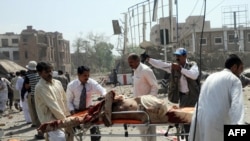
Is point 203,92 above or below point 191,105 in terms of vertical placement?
above

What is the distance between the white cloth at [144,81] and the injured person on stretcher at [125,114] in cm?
109

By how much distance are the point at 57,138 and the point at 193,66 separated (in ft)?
7.53

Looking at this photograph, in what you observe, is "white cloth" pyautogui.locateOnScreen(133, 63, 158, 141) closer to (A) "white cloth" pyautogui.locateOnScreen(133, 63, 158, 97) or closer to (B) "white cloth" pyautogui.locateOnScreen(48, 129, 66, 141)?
(A) "white cloth" pyautogui.locateOnScreen(133, 63, 158, 97)

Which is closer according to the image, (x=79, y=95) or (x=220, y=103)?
(x=220, y=103)

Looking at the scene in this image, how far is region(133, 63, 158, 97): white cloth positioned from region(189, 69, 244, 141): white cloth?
8.70 feet

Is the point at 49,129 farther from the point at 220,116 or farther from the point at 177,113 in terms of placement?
the point at 220,116

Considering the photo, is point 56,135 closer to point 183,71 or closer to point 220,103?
point 183,71

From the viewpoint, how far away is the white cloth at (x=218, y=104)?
13.0 ft

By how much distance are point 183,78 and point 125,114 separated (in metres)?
1.39

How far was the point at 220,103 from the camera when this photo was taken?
13.3 feet

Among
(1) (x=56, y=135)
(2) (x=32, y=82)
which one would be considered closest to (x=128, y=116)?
(1) (x=56, y=135)

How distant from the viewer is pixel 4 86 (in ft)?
49.4

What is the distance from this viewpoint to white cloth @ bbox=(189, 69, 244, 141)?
3.95 metres

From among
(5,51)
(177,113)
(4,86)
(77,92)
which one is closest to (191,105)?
(177,113)
